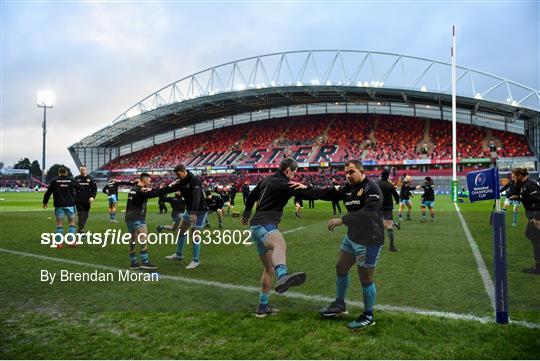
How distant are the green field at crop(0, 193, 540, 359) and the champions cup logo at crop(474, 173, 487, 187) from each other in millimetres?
1792

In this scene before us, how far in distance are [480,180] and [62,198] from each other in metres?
9.89

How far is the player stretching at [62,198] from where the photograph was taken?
9.82m

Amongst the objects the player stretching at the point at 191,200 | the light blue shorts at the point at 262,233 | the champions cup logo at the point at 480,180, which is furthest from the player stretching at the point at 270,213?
the player stretching at the point at 191,200

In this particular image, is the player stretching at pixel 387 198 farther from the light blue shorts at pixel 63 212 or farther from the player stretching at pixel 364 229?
the light blue shorts at pixel 63 212

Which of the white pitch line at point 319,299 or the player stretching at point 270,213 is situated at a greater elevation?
the player stretching at point 270,213

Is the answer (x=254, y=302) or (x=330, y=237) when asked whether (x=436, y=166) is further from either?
(x=254, y=302)

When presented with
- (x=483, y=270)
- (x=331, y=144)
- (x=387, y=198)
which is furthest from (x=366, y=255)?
(x=331, y=144)

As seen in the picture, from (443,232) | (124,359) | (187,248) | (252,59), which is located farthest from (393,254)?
(252,59)

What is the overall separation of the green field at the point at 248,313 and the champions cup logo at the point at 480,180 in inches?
70.6

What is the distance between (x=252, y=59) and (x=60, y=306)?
51518 millimetres

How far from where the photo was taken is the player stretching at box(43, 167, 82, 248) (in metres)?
→ 9.82

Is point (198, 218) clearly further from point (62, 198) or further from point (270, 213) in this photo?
point (62, 198)

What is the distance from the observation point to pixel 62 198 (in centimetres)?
984

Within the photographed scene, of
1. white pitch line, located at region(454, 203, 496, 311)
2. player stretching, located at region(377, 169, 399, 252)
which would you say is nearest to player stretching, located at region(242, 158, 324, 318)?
Answer: white pitch line, located at region(454, 203, 496, 311)
